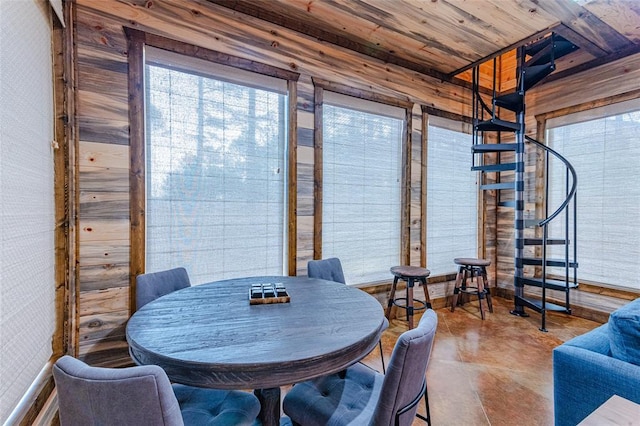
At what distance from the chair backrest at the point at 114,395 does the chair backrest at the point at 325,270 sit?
1623 mm

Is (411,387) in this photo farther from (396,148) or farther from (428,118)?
(428,118)

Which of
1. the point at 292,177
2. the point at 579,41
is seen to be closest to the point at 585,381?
the point at 292,177

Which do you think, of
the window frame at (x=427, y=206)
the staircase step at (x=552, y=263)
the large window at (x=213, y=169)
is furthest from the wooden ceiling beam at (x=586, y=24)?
the large window at (x=213, y=169)

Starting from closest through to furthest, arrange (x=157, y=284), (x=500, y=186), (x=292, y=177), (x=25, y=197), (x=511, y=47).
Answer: (x=25, y=197)
(x=157, y=284)
(x=292, y=177)
(x=511, y=47)
(x=500, y=186)

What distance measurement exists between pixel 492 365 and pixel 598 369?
52.1 inches

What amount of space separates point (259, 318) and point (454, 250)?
11.0 feet

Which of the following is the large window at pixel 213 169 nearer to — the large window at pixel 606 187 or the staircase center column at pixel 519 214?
the staircase center column at pixel 519 214

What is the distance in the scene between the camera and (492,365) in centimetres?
242

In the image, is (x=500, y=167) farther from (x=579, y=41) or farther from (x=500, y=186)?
(x=579, y=41)

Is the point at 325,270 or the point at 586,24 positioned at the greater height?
the point at 586,24

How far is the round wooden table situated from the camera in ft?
3.14

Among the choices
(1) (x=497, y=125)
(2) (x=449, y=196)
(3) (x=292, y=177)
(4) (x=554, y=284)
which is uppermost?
(1) (x=497, y=125)

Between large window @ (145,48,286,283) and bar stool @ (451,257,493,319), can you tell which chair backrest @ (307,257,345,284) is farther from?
bar stool @ (451,257,493,319)

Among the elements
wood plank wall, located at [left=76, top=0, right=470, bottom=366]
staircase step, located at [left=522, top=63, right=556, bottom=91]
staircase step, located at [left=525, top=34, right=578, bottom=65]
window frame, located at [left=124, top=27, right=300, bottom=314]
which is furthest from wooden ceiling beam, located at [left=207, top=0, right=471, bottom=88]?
staircase step, located at [left=525, top=34, right=578, bottom=65]
